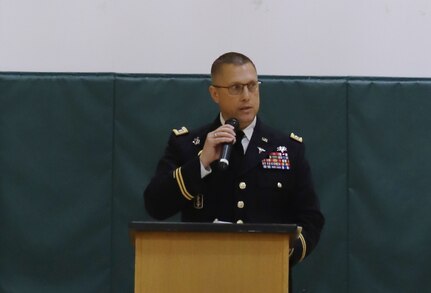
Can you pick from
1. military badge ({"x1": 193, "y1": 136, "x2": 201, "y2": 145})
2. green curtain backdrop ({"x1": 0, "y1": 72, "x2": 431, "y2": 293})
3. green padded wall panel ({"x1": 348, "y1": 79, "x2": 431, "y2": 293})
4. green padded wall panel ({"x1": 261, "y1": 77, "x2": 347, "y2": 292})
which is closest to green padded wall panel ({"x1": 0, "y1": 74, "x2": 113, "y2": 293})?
green curtain backdrop ({"x1": 0, "y1": 72, "x2": 431, "y2": 293})

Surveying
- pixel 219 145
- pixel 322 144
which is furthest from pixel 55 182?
pixel 219 145

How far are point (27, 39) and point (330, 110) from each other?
1847 millimetres

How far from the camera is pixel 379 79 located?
4477 mm

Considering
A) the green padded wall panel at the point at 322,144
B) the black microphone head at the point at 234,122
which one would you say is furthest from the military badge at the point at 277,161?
the green padded wall panel at the point at 322,144

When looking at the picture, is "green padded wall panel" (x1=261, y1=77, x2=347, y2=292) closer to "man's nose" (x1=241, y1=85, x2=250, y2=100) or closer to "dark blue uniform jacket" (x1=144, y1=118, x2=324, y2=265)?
"dark blue uniform jacket" (x1=144, y1=118, x2=324, y2=265)

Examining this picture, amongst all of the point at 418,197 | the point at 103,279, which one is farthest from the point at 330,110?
the point at 103,279

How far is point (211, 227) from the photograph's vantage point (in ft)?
7.28

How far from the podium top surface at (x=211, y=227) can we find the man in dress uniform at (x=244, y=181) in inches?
21.9

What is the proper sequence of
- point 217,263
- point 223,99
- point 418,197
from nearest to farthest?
point 217,263
point 223,99
point 418,197

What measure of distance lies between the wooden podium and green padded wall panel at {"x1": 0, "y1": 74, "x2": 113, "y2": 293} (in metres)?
2.26

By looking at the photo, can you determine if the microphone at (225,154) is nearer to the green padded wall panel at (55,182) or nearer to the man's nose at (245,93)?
the man's nose at (245,93)

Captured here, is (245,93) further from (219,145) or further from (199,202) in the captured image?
(199,202)

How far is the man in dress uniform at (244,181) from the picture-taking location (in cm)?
285

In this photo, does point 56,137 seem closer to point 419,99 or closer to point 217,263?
point 419,99
